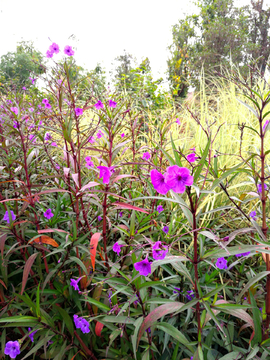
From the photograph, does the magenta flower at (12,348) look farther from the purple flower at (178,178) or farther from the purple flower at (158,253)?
the purple flower at (178,178)

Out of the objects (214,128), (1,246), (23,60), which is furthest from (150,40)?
(23,60)

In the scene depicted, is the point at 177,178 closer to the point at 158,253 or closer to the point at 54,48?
the point at 158,253

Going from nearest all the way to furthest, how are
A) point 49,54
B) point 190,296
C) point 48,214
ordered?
point 190,296
point 48,214
point 49,54

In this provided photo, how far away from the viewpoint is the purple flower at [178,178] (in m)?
0.57

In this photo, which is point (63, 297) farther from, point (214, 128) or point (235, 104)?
point (235, 104)

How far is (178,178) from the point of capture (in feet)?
1.92

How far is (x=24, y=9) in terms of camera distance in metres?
8.55

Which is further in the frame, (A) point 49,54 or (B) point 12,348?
(A) point 49,54

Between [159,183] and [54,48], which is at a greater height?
[54,48]

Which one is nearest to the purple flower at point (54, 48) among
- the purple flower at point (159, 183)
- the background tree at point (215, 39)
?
the purple flower at point (159, 183)

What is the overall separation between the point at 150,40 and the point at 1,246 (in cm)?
782

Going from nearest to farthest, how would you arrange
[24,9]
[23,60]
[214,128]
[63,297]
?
[63,297] → [214,128] → [24,9] → [23,60]

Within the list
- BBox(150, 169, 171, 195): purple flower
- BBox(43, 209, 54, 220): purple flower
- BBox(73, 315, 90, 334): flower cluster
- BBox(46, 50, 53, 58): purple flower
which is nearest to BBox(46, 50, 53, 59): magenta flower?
BBox(46, 50, 53, 58): purple flower

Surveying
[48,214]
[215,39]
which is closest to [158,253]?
[48,214]
